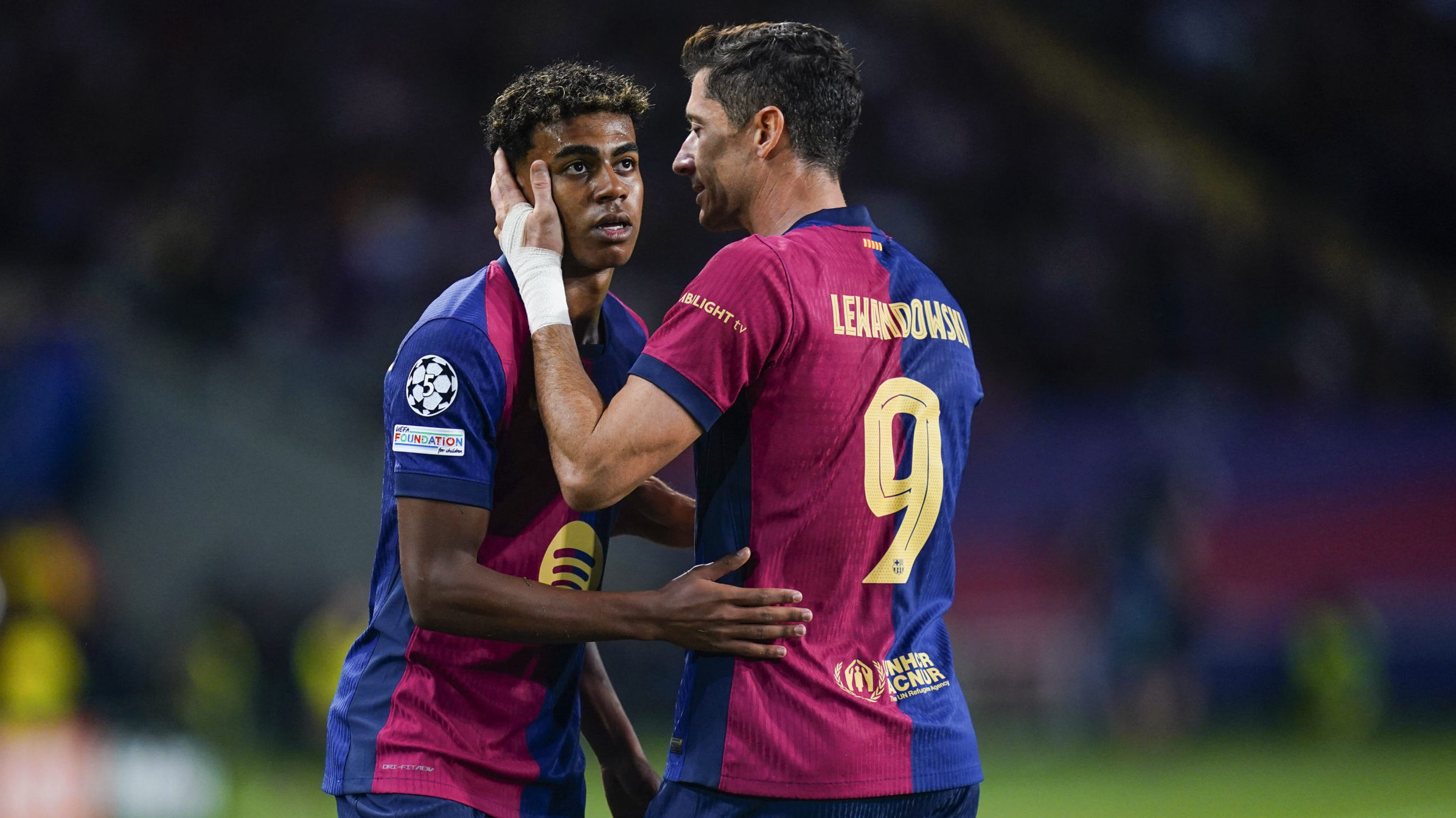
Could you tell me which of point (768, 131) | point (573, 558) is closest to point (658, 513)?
point (573, 558)

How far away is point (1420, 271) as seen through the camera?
16.5m

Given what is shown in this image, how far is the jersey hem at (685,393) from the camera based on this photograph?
3.01m

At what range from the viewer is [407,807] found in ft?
10.5

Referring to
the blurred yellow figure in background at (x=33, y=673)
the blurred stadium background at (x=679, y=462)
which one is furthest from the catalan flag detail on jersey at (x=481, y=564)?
the blurred yellow figure in background at (x=33, y=673)

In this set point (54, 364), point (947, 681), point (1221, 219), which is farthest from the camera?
point (1221, 219)

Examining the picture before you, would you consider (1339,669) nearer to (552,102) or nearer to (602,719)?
(602,719)

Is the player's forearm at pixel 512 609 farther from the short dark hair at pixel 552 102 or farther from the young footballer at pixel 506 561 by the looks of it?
the short dark hair at pixel 552 102

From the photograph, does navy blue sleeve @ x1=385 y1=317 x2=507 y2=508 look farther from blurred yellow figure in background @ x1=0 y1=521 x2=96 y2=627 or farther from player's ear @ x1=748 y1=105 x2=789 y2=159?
blurred yellow figure in background @ x1=0 y1=521 x2=96 y2=627

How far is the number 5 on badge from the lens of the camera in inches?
126

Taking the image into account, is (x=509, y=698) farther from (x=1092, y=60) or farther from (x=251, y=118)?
(x=1092, y=60)

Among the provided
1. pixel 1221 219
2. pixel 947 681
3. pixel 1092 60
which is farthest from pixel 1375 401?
pixel 947 681

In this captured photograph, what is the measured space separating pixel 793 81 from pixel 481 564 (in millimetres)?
1325

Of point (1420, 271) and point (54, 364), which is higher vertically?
point (1420, 271)

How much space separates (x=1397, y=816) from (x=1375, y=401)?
5.50 metres
